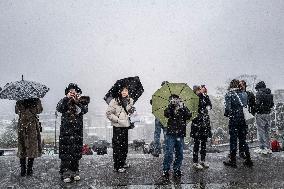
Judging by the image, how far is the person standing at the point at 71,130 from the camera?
6.83m

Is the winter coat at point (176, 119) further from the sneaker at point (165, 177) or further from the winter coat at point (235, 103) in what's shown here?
the winter coat at point (235, 103)

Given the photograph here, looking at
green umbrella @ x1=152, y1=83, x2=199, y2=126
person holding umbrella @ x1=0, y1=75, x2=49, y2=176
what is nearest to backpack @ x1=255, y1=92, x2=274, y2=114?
green umbrella @ x1=152, y1=83, x2=199, y2=126

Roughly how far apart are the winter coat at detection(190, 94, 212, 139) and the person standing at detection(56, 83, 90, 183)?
2.81 meters

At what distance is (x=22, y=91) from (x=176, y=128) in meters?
3.43

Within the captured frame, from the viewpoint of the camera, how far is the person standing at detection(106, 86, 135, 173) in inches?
300

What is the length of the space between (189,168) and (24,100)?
4293mm

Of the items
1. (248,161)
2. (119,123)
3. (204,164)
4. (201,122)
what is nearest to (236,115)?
(201,122)

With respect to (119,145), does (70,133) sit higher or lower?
higher

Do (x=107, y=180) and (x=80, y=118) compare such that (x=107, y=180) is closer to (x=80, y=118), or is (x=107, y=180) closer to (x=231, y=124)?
(x=80, y=118)

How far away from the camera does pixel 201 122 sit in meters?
8.01

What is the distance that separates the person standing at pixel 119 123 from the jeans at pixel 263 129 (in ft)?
15.0

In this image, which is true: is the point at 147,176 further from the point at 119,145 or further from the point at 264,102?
the point at 264,102

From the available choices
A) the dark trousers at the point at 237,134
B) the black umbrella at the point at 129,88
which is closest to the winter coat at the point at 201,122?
the dark trousers at the point at 237,134

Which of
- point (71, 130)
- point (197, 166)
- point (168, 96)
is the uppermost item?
point (168, 96)
